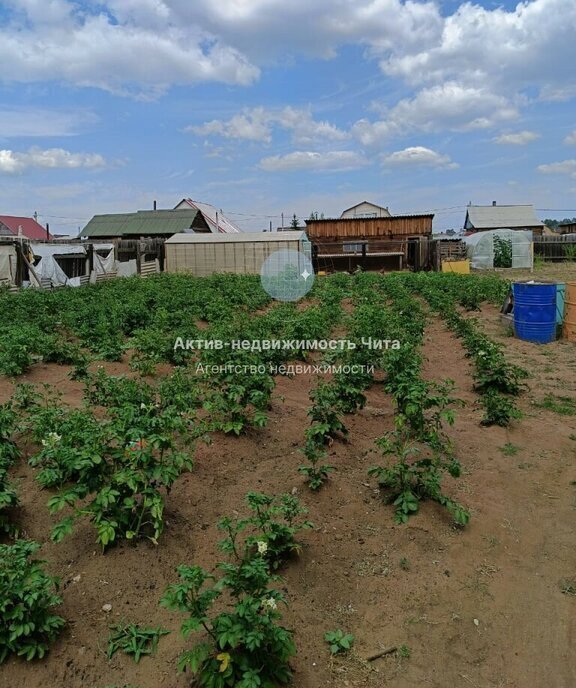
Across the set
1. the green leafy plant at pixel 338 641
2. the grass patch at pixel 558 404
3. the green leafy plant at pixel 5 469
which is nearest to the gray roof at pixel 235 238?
the grass patch at pixel 558 404

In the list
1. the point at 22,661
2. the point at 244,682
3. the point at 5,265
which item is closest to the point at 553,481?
the point at 244,682

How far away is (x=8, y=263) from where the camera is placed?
17.7 m

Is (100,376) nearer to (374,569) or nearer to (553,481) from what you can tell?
(374,569)

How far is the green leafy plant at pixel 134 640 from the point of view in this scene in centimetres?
276

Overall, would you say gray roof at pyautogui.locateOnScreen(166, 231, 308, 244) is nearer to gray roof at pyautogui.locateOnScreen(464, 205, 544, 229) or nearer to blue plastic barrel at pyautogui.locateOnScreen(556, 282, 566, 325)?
blue plastic barrel at pyautogui.locateOnScreen(556, 282, 566, 325)

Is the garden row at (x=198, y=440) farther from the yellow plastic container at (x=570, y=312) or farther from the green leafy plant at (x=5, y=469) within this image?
the yellow plastic container at (x=570, y=312)

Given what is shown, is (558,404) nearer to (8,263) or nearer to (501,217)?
(8,263)

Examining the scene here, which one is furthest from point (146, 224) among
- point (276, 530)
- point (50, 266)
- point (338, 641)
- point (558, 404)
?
point (338, 641)

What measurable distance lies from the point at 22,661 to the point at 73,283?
747 inches

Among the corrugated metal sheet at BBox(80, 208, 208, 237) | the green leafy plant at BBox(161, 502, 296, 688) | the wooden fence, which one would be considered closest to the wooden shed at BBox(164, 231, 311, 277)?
the corrugated metal sheet at BBox(80, 208, 208, 237)

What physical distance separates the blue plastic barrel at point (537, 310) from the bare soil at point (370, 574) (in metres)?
5.41

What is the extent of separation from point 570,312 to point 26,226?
157 feet

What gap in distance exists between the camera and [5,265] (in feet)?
58.0

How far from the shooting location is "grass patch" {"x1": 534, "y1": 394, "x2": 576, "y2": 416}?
640 cm
